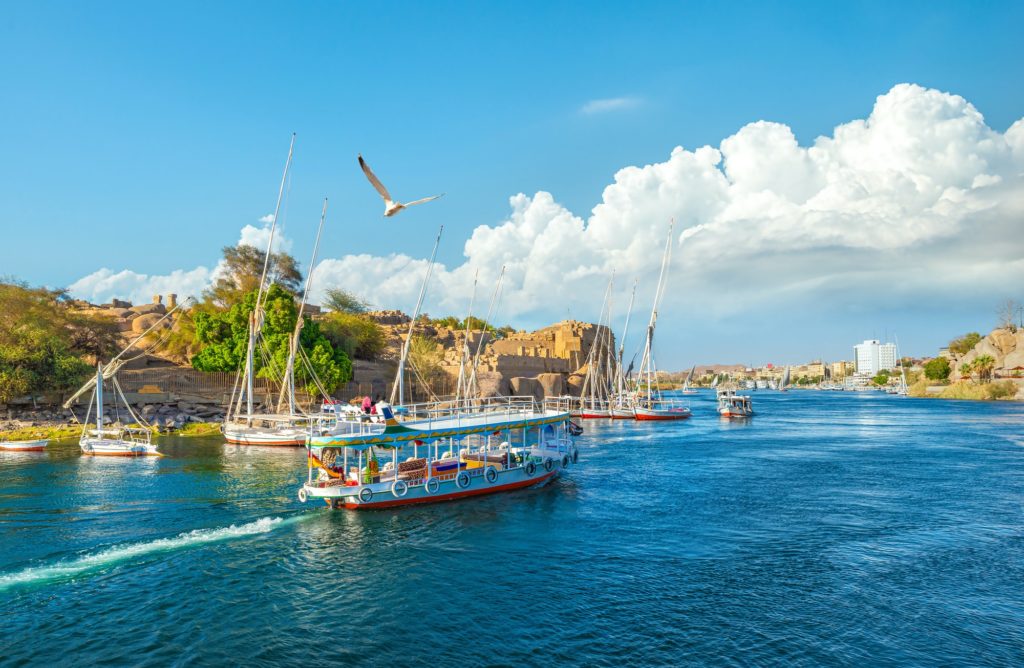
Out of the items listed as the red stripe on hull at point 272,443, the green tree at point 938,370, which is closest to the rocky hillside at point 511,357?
the red stripe on hull at point 272,443

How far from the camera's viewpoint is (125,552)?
2173cm

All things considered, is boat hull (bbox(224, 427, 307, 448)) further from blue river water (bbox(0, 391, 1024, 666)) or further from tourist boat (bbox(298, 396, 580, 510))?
tourist boat (bbox(298, 396, 580, 510))

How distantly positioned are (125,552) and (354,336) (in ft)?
205

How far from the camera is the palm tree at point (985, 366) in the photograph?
5635 inches

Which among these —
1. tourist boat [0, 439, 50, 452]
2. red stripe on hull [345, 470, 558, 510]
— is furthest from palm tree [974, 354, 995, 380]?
tourist boat [0, 439, 50, 452]

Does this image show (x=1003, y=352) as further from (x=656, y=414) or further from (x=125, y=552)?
(x=125, y=552)

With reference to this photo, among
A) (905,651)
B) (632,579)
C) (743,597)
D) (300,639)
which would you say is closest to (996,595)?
(905,651)

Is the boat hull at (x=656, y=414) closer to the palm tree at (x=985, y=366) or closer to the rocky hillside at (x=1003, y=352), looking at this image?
the rocky hillside at (x=1003, y=352)

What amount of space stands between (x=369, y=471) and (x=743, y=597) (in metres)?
17.8

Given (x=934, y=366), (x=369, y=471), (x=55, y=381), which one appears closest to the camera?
(x=369, y=471)

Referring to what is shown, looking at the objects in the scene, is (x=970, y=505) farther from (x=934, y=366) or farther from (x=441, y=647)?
(x=934, y=366)

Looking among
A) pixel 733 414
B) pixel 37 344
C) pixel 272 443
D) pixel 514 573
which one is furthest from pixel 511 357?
pixel 514 573

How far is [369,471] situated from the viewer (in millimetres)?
29422

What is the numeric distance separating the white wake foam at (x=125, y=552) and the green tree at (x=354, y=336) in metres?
55.3
